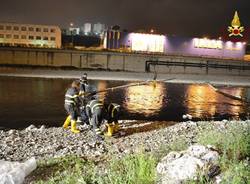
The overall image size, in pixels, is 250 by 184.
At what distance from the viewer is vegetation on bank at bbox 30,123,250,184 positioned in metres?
5.12

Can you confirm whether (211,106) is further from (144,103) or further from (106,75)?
(106,75)

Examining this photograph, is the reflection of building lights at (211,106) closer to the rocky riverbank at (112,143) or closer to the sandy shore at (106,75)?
the rocky riverbank at (112,143)

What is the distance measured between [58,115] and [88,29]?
278 ft

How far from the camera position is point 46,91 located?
24984 millimetres

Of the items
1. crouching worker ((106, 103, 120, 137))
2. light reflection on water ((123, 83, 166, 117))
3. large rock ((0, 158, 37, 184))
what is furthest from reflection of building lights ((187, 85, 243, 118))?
large rock ((0, 158, 37, 184))

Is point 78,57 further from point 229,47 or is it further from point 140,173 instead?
point 140,173

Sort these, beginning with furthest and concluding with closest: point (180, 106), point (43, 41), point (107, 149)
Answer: point (43, 41) → point (180, 106) → point (107, 149)

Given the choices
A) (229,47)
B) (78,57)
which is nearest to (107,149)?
(78,57)

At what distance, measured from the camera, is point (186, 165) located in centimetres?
521

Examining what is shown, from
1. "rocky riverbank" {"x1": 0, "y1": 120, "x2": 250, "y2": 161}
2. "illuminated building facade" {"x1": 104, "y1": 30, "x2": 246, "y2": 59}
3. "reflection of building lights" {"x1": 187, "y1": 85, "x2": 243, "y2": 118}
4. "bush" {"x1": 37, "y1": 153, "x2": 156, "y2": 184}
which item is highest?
"illuminated building facade" {"x1": 104, "y1": 30, "x2": 246, "y2": 59}

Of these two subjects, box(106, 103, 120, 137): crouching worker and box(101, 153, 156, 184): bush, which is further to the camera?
box(106, 103, 120, 137): crouching worker

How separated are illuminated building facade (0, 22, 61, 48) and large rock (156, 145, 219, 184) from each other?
197ft

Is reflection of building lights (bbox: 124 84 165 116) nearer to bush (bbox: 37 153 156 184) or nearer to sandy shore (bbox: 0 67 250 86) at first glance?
bush (bbox: 37 153 156 184)

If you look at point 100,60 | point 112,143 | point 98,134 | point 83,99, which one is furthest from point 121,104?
point 100,60
